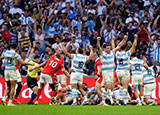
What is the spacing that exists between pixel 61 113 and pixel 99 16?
12.4 metres

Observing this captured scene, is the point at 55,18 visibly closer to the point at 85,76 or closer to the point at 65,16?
the point at 65,16

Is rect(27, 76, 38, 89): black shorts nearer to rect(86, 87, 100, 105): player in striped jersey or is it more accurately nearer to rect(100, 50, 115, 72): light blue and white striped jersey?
rect(86, 87, 100, 105): player in striped jersey

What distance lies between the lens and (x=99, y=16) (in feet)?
80.7

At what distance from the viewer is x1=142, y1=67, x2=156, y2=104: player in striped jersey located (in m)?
18.6

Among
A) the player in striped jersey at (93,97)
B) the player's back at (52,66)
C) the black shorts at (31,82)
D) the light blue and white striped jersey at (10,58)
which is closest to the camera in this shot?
the light blue and white striped jersey at (10,58)

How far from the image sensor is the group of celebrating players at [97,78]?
55.9 ft

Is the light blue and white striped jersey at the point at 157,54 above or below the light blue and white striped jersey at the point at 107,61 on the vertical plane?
above

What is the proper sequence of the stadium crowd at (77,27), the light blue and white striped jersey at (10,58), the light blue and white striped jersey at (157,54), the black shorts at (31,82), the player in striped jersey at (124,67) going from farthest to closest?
1. the stadium crowd at (77,27)
2. the light blue and white striped jersey at (157,54)
3. the black shorts at (31,82)
4. the player in striped jersey at (124,67)
5. the light blue and white striped jersey at (10,58)

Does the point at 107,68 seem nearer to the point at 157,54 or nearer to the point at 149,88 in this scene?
the point at 149,88

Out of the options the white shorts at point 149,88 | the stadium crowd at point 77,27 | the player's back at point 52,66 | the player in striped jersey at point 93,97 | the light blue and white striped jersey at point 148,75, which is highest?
the stadium crowd at point 77,27

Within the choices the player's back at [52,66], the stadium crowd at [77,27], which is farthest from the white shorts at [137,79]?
the stadium crowd at [77,27]

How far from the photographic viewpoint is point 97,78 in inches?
710

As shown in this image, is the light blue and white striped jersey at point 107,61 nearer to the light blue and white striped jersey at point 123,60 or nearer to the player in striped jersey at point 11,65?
the light blue and white striped jersey at point 123,60

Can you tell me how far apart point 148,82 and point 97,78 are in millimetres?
2266
